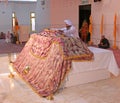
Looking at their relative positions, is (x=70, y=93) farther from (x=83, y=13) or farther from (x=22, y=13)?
(x=22, y=13)

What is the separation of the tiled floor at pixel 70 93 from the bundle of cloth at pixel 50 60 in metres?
0.14

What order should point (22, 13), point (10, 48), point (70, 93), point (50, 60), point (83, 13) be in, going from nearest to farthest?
point (70, 93) < point (50, 60) < point (10, 48) < point (83, 13) < point (22, 13)

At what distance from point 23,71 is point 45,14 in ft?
27.6

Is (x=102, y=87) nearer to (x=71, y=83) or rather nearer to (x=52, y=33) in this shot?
(x=71, y=83)

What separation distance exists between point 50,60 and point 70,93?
26.0 inches

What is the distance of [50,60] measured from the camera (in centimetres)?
371

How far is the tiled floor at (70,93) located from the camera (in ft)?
10.9

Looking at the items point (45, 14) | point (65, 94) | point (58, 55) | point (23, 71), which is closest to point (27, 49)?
point (23, 71)

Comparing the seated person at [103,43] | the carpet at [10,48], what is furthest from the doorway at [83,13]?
the carpet at [10,48]

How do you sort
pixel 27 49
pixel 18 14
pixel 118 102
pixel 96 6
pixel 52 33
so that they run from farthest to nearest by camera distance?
pixel 18 14, pixel 96 6, pixel 27 49, pixel 52 33, pixel 118 102

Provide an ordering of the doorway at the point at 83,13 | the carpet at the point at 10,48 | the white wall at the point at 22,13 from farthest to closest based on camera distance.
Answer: the white wall at the point at 22,13 < the doorway at the point at 83,13 < the carpet at the point at 10,48

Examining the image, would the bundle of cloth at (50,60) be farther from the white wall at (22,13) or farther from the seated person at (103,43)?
the white wall at (22,13)

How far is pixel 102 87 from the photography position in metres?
3.91

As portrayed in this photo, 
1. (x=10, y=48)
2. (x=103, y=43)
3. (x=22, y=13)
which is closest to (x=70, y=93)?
(x=103, y=43)
